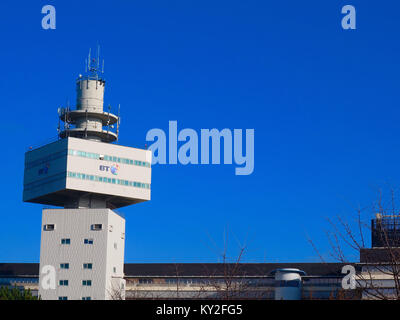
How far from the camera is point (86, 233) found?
10994 centimetres

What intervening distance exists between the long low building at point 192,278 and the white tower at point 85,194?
32.1 feet

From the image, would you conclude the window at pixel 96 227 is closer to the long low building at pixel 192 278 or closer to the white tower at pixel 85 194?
the white tower at pixel 85 194

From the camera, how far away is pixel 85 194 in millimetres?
112938

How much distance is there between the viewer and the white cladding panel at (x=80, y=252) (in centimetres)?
10669

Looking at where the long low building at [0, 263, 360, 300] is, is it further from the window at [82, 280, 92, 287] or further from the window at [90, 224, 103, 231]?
the window at [90, 224, 103, 231]

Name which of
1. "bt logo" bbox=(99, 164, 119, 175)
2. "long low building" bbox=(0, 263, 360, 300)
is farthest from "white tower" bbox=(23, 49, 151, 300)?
"long low building" bbox=(0, 263, 360, 300)

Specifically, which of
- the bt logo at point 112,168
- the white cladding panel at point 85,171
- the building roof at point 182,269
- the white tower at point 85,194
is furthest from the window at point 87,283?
the building roof at point 182,269

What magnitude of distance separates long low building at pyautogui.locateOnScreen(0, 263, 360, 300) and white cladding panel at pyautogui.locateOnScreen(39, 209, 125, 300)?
8.62 meters

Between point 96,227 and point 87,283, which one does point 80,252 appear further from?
point 87,283

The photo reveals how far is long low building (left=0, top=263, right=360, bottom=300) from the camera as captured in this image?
114438 mm
